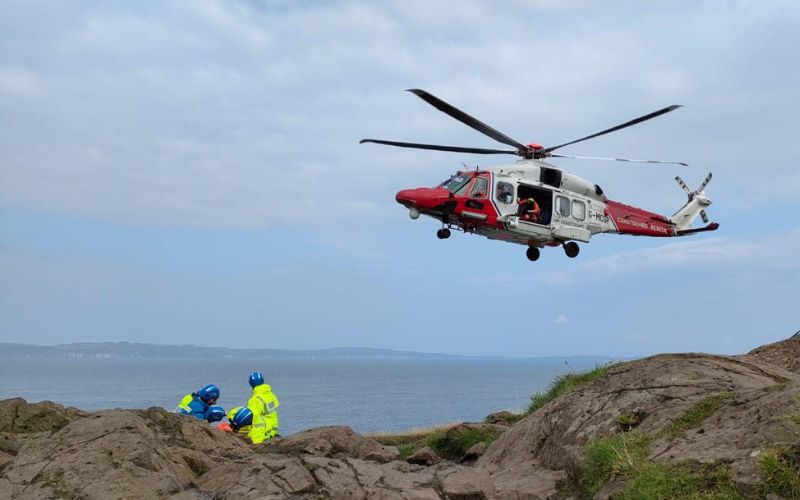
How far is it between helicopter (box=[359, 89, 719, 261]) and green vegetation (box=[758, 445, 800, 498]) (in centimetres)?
1157

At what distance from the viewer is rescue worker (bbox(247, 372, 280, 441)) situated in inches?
549

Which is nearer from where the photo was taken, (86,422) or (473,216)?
(86,422)

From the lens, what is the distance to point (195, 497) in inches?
309

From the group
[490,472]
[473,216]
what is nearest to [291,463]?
[490,472]

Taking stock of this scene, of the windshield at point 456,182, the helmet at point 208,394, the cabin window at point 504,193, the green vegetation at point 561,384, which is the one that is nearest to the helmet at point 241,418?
the helmet at point 208,394

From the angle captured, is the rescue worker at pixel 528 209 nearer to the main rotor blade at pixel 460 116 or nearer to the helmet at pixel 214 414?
the main rotor blade at pixel 460 116

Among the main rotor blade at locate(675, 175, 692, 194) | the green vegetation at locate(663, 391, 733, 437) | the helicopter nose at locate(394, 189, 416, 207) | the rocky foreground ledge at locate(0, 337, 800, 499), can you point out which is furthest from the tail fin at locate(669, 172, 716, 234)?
the green vegetation at locate(663, 391, 733, 437)

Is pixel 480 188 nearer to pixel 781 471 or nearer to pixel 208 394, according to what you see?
pixel 208 394

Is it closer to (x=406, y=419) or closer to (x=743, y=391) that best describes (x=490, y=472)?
(x=743, y=391)

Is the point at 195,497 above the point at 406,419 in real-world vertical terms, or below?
above

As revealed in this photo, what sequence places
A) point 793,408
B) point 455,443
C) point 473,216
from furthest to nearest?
point 473,216 < point 455,443 < point 793,408

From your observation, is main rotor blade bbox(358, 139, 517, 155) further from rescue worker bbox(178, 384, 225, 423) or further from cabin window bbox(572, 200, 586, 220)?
rescue worker bbox(178, 384, 225, 423)

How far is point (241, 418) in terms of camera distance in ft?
46.8

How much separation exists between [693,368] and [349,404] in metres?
72.1
